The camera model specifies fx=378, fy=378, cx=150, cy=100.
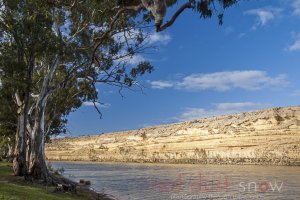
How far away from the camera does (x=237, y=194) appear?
19.9 meters

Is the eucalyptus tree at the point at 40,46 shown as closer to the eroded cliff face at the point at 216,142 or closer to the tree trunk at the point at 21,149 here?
the tree trunk at the point at 21,149

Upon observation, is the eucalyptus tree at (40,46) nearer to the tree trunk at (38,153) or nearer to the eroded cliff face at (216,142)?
the tree trunk at (38,153)

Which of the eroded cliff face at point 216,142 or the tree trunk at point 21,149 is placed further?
the eroded cliff face at point 216,142

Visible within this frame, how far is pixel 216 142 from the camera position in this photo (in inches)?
2682

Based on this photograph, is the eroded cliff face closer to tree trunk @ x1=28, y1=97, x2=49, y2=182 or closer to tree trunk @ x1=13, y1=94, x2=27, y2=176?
tree trunk @ x1=28, y1=97, x2=49, y2=182

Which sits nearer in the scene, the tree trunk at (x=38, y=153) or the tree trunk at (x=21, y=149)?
the tree trunk at (x=38, y=153)

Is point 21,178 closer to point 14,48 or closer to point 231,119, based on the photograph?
point 14,48

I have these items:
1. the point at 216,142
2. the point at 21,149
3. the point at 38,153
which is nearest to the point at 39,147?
the point at 38,153

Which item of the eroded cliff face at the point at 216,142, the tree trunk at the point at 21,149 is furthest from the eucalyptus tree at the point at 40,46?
the eroded cliff face at the point at 216,142

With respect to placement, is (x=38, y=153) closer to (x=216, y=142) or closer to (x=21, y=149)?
(x=21, y=149)

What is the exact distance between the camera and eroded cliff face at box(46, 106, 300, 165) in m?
55.8

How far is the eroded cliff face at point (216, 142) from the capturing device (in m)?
55.8

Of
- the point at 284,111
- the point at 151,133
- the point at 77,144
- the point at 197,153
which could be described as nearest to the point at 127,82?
the point at 284,111

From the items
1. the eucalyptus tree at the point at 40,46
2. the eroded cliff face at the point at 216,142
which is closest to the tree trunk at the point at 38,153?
the eucalyptus tree at the point at 40,46
